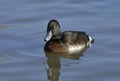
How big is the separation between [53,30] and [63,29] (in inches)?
42.4

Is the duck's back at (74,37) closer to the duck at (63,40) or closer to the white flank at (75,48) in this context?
the duck at (63,40)

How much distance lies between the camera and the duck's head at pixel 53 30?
11.5 metres

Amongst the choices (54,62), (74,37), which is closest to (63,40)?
(74,37)

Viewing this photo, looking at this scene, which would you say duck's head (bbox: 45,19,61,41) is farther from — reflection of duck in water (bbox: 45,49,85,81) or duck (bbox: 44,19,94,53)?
reflection of duck in water (bbox: 45,49,85,81)

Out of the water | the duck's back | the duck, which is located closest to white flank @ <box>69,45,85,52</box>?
the duck

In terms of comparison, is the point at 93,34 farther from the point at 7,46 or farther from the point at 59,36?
the point at 7,46

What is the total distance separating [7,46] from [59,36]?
1135 millimetres

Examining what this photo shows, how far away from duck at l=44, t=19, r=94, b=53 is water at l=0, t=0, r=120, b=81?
221 mm

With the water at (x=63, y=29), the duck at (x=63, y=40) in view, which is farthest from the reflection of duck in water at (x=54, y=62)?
the duck at (x=63, y=40)

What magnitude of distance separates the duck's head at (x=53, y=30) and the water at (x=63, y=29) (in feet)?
1.12

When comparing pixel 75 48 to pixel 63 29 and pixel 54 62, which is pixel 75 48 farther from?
pixel 63 29

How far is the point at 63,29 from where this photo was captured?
12609mm

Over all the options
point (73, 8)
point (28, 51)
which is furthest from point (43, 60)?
point (73, 8)

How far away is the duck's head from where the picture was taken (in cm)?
1150
